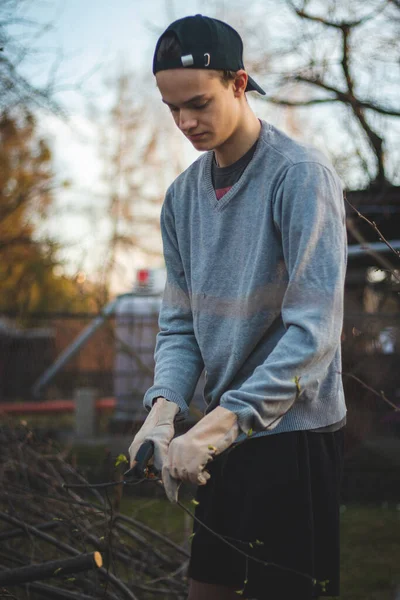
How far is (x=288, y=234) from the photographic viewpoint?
1.74m

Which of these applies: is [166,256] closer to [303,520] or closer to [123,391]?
[303,520]

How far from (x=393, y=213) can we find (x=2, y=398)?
4866mm

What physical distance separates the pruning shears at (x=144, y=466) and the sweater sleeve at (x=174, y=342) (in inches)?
8.6

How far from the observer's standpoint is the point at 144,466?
5.46 ft

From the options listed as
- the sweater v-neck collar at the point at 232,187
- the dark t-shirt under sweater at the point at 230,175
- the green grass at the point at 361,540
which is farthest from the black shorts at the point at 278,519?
the green grass at the point at 361,540

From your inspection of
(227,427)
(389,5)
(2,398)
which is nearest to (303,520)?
(227,427)

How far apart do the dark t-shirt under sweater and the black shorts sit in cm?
13

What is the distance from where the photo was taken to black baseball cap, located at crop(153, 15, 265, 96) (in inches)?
69.3

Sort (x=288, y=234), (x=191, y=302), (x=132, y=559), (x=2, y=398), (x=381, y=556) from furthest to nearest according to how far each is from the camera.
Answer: (x=2, y=398) < (x=381, y=556) < (x=132, y=559) < (x=191, y=302) < (x=288, y=234)

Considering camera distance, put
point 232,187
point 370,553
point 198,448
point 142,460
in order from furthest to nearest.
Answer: point 370,553
point 232,187
point 142,460
point 198,448

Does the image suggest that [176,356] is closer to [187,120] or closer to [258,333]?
[258,333]

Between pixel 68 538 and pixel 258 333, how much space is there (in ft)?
6.27

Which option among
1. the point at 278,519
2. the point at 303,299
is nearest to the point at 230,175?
the point at 303,299

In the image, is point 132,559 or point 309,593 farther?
point 132,559
